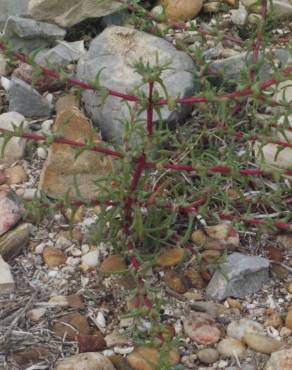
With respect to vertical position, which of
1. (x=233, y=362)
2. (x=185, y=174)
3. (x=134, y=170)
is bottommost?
(x=233, y=362)

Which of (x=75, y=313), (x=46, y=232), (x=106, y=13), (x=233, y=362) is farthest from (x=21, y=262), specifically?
(x=106, y=13)

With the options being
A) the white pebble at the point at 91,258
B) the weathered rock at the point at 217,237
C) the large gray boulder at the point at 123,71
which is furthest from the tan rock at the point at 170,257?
the large gray boulder at the point at 123,71

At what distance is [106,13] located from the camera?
4.00 metres

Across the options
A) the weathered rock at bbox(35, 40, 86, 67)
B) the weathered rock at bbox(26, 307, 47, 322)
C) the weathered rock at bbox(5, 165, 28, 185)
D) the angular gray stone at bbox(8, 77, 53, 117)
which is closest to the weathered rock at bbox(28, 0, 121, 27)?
the weathered rock at bbox(35, 40, 86, 67)

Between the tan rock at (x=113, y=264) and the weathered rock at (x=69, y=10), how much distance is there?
1741 mm

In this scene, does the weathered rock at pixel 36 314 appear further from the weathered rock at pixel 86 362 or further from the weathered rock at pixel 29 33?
the weathered rock at pixel 29 33

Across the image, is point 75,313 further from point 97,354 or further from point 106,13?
point 106,13

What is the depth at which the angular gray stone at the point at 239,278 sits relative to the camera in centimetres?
257

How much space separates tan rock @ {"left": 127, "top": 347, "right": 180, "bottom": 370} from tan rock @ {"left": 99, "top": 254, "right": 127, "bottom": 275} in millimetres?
376

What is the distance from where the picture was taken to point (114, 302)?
2.55 meters

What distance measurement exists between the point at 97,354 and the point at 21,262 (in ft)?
1.92

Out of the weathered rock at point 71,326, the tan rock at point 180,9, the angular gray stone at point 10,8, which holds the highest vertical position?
the tan rock at point 180,9

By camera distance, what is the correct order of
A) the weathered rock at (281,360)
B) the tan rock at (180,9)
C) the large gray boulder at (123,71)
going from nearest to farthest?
1. the weathered rock at (281,360)
2. the large gray boulder at (123,71)
3. the tan rock at (180,9)

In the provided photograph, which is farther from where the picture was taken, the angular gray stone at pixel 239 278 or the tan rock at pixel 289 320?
the angular gray stone at pixel 239 278
